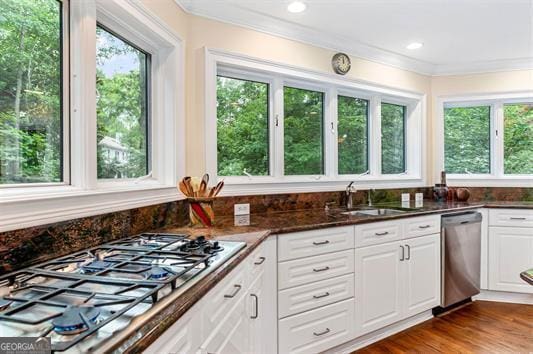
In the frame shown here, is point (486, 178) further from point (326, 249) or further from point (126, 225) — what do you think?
point (126, 225)

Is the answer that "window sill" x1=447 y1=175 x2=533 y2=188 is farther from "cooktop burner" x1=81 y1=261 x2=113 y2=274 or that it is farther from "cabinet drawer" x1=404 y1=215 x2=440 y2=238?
"cooktop burner" x1=81 y1=261 x2=113 y2=274

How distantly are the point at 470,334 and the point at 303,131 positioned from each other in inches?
81.9

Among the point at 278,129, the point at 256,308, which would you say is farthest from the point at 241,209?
the point at 256,308

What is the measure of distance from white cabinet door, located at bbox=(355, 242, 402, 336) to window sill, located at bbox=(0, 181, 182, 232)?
1.51 metres

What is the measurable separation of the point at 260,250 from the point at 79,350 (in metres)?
1.27

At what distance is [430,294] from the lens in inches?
112

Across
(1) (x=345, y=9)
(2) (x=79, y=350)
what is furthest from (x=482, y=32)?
(2) (x=79, y=350)

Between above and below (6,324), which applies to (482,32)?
above

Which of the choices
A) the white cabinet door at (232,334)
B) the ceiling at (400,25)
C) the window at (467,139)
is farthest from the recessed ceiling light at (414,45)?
the white cabinet door at (232,334)

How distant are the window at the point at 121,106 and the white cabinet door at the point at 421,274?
2082mm

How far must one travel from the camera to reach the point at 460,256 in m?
3.02

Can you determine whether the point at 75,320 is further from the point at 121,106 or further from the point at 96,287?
the point at 121,106

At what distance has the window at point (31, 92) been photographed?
47.5 inches

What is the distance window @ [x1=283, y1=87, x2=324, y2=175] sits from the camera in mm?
2934
